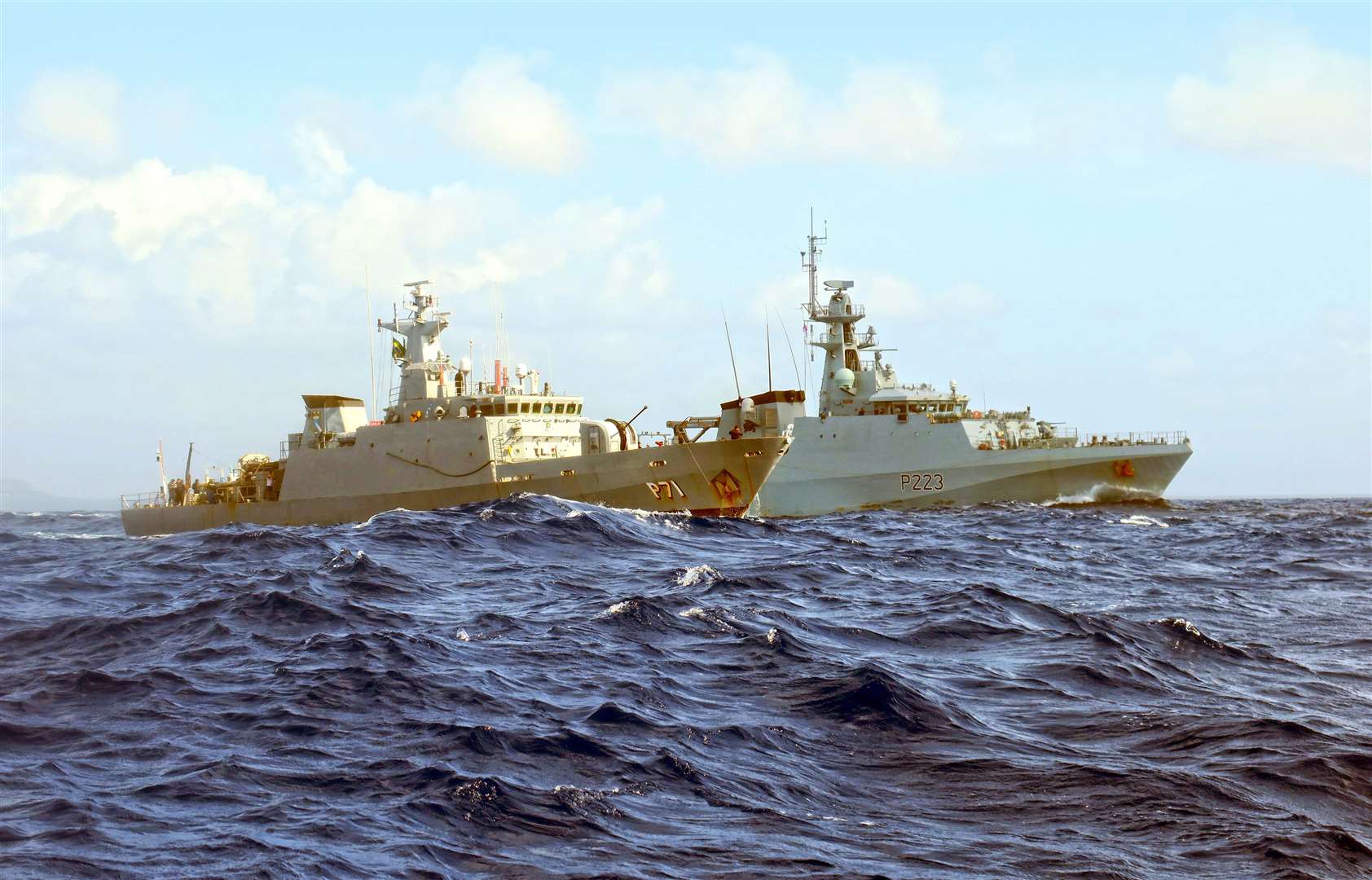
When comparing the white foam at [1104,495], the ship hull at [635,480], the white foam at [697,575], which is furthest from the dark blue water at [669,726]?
the white foam at [1104,495]

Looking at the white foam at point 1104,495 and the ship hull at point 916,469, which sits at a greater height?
the ship hull at point 916,469

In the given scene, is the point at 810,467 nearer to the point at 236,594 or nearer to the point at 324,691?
the point at 236,594

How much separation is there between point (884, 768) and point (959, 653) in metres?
3.90

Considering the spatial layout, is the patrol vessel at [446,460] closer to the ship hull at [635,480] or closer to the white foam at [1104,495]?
the ship hull at [635,480]

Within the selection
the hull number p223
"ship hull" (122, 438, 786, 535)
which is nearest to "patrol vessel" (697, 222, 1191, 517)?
the hull number p223

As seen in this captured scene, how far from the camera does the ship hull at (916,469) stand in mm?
43219

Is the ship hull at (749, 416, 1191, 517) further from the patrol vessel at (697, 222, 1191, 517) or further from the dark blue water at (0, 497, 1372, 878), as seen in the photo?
the dark blue water at (0, 497, 1372, 878)

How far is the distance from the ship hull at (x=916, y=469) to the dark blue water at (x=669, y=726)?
26.7m

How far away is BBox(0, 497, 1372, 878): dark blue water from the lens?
604 cm

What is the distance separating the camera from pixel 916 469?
43.4 metres

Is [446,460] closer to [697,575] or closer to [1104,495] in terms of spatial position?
[697,575]

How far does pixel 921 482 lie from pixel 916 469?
52 cm

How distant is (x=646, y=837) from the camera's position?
614 centimetres

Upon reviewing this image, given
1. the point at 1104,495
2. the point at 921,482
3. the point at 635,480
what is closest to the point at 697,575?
the point at 635,480
